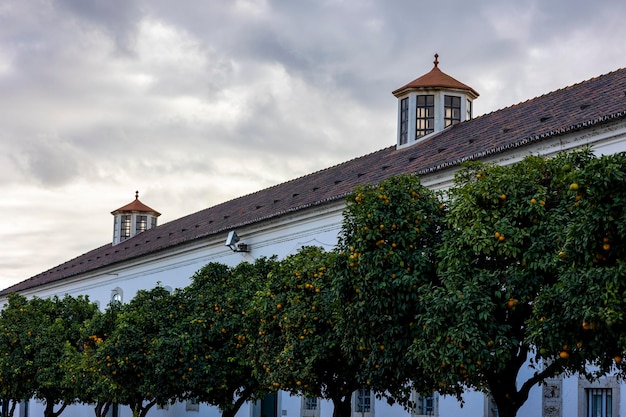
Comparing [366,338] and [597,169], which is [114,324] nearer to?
[366,338]

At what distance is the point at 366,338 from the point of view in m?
15.8

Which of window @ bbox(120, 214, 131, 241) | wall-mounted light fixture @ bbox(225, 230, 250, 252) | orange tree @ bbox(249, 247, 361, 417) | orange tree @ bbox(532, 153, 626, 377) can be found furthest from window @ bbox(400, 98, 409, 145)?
window @ bbox(120, 214, 131, 241)

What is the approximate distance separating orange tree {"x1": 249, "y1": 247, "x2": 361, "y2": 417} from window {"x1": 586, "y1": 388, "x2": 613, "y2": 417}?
16.0 ft

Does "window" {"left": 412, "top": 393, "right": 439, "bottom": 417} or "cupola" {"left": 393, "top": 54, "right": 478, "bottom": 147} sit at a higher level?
"cupola" {"left": 393, "top": 54, "right": 478, "bottom": 147}

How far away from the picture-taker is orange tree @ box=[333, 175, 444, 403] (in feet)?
50.2

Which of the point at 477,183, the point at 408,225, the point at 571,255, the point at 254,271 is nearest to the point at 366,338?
the point at 408,225

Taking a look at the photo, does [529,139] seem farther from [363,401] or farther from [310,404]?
[310,404]

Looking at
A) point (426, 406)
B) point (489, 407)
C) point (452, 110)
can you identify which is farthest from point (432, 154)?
point (489, 407)

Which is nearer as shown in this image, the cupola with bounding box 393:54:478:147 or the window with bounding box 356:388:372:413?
the window with bounding box 356:388:372:413

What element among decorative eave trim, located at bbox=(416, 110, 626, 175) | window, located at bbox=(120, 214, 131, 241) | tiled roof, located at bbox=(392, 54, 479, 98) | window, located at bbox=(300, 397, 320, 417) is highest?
tiled roof, located at bbox=(392, 54, 479, 98)

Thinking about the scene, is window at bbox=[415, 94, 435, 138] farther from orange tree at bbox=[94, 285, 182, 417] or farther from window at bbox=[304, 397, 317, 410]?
orange tree at bbox=[94, 285, 182, 417]

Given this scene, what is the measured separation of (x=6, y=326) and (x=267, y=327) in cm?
1838

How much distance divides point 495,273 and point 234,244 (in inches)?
810

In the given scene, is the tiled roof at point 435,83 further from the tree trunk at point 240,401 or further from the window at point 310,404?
the tree trunk at point 240,401
